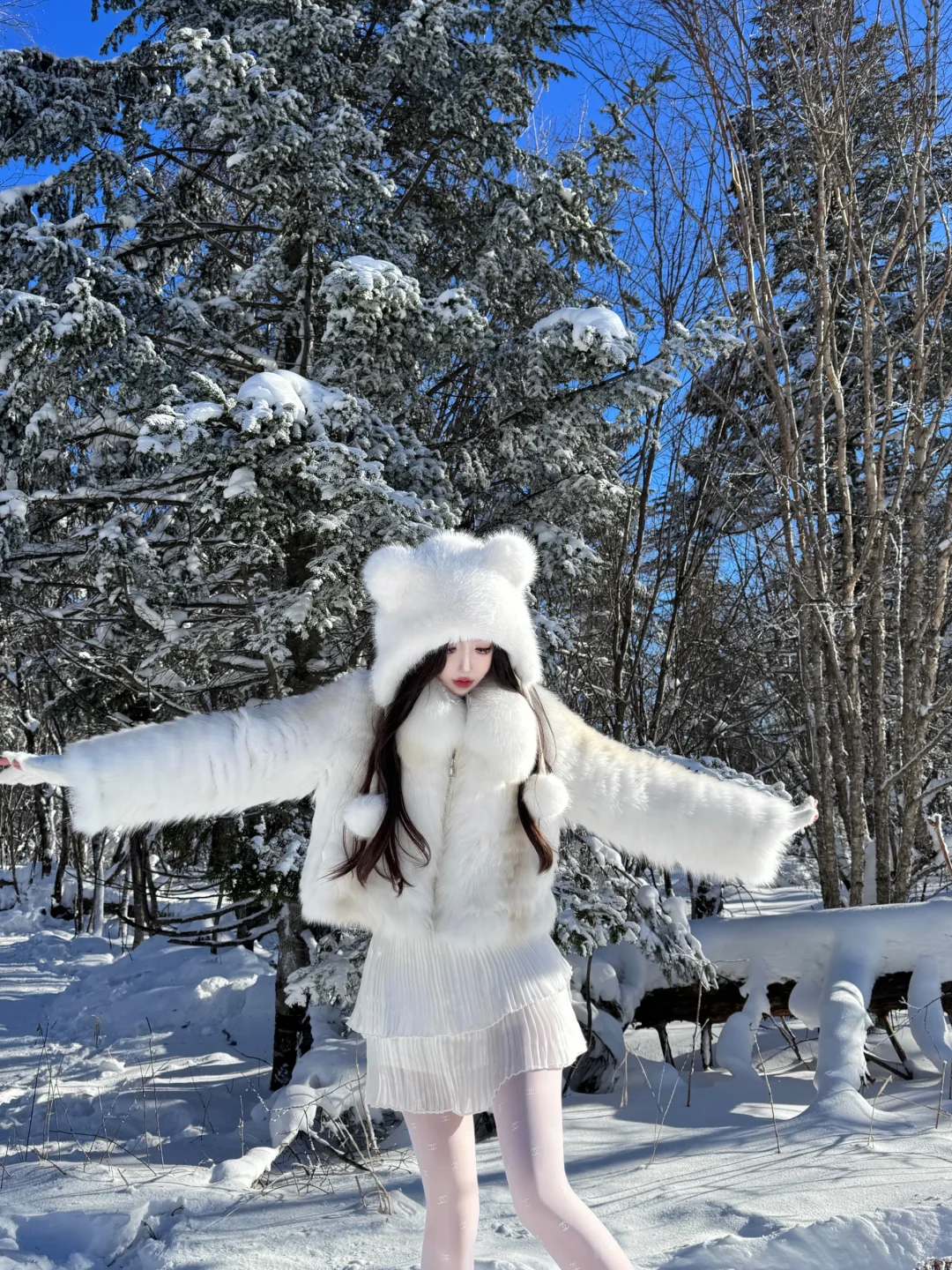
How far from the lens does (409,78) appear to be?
18.6ft

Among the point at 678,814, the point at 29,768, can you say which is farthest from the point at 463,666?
the point at 29,768

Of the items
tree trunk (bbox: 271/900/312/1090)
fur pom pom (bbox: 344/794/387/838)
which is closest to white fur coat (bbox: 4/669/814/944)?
fur pom pom (bbox: 344/794/387/838)

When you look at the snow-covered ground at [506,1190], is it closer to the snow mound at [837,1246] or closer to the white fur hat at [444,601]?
the snow mound at [837,1246]

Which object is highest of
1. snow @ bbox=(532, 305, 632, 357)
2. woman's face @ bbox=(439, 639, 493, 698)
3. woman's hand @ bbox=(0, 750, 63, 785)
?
snow @ bbox=(532, 305, 632, 357)

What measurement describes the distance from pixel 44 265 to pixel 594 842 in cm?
420

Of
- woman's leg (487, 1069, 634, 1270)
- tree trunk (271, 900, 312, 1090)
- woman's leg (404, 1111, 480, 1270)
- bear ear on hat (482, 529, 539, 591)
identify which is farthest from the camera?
tree trunk (271, 900, 312, 1090)

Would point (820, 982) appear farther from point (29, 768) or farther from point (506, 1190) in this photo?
point (29, 768)

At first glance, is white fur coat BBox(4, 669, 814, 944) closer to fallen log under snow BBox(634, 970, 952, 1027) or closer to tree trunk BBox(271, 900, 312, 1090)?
fallen log under snow BBox(634, 970, 952, 1027)

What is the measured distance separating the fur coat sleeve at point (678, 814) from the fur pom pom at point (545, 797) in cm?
16

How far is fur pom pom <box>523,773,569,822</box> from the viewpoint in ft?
8.26

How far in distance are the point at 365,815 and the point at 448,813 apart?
24 cm

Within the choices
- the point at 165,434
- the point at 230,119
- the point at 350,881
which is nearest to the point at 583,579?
the point at 165,434

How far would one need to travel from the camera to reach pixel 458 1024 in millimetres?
2367

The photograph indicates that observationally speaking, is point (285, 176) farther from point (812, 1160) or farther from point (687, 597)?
point (812, 1160)
